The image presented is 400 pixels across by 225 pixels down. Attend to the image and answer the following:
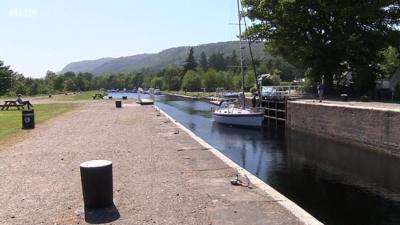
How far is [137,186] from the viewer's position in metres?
12.0

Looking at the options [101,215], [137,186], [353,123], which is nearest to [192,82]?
[353,123]

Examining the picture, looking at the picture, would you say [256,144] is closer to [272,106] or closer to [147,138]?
[147,138]

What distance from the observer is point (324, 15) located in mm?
47344

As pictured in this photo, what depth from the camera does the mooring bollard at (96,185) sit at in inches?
388

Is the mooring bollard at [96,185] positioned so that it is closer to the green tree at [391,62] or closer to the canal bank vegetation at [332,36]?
the canal bank vegetation at [332,36]

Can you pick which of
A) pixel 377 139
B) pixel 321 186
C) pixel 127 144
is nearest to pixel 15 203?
pixel 127 144

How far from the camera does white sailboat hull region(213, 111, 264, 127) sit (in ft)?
133

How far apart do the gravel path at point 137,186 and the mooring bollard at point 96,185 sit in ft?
1.08

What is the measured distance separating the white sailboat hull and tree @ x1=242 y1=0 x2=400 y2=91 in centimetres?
1061

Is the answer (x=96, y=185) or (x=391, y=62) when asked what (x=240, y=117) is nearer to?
(x=96, y=185)

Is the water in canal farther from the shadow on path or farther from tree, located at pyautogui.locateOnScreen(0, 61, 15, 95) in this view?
tree, located at pyautogui.locateOnScreen(0, 61, 15, 95)

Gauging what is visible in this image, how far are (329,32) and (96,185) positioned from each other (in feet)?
138

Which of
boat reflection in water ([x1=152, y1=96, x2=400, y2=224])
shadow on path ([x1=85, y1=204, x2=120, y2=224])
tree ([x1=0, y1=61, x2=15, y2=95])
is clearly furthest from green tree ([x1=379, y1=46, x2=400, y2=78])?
tree ([x1=0, y1=61, x2=15, y2=95])

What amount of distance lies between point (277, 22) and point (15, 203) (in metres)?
42.1
